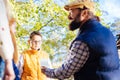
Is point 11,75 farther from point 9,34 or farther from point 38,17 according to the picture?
point 38,17

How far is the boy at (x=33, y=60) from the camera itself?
594cm

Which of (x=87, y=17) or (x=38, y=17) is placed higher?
(x=87, y=17)

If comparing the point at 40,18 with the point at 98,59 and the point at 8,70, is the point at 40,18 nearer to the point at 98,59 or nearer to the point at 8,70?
the point at 98,59

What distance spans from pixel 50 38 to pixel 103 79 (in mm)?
13691

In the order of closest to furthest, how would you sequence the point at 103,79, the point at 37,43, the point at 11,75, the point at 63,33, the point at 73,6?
the point at 11,75 → the point at 103,79 → the point at 73,6 → the point at 37,43 → the point at 63,33

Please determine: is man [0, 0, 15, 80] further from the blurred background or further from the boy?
the blurred background

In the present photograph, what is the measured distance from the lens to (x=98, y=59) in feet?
11.3

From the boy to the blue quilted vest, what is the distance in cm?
250

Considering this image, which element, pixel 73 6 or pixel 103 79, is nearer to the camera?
pixel 103 79

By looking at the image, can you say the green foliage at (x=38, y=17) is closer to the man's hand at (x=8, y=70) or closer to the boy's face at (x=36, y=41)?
the boy's face at (x=36, y=41)

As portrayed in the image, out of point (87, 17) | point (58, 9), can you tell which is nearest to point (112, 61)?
point (87, 17)

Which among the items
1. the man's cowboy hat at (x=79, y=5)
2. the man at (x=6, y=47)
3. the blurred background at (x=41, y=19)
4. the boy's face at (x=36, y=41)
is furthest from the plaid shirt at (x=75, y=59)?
the blurred background at (x=41, y=19)

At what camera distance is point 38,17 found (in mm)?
15008

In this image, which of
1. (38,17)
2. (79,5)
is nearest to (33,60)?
(79,5)
